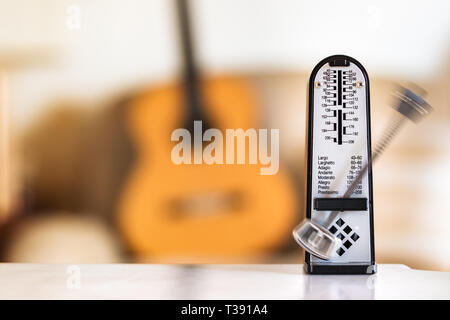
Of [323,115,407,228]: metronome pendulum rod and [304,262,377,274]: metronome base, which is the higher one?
[323,115,407,228]: metronome pendulum rod

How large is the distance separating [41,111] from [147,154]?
0.95 ft

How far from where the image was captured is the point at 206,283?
907 mm

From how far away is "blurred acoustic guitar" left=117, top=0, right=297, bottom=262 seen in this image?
118 centimetres

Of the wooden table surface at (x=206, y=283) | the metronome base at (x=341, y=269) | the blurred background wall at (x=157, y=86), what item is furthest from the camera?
the blurred background wall at (x=157, y=86)

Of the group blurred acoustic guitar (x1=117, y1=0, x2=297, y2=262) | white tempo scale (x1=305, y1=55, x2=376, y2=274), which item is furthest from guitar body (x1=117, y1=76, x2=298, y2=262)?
white tempo scale (x1=305, y1=55, x2=376, y2=274)

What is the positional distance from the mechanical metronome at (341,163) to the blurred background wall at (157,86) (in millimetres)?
199

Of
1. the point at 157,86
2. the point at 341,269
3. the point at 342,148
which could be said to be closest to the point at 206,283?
the point at 341,269

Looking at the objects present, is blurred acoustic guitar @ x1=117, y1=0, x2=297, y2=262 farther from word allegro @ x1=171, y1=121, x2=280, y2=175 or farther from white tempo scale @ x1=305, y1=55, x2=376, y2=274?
white tempo scale @ x1=305, y1=55, x2=376, y2=274

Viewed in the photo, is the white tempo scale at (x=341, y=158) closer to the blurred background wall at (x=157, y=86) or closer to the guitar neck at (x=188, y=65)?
the blurred background wall at (x=157, y=86)

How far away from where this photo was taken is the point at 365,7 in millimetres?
1171

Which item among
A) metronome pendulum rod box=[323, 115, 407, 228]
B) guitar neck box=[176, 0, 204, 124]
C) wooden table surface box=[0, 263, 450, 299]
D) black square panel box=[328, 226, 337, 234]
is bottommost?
wooden table surface box=[0, 263, 450, 299]

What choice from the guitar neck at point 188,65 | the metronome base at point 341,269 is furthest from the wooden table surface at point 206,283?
the guitar neck at point 188,65

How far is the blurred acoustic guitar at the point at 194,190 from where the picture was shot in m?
1.18

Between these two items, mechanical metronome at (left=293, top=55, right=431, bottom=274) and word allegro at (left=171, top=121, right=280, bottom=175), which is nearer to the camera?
mechanical metronome at (left=293, top=55, right=431, bottom=274)
